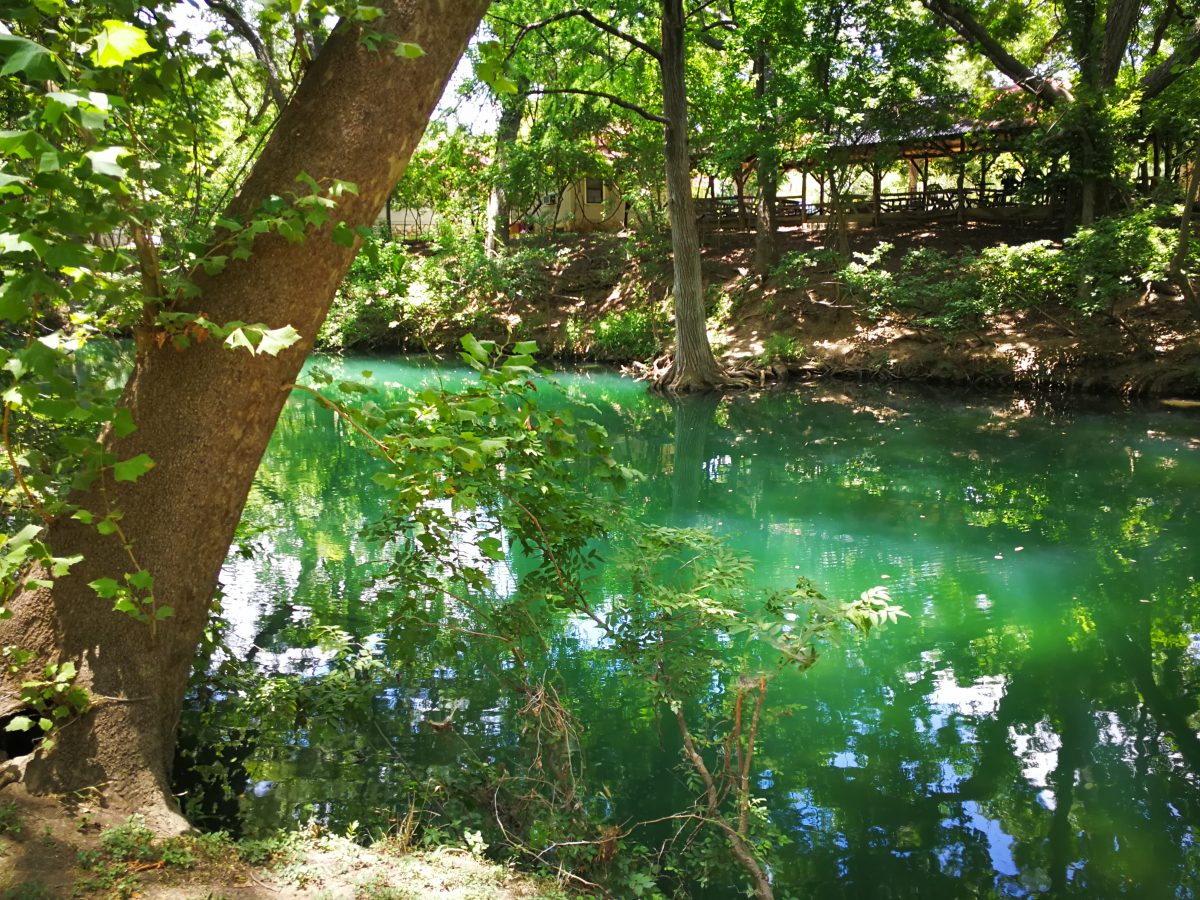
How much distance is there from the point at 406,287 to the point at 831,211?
1165 cm

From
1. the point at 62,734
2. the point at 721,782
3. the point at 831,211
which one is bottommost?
the point at 721,782

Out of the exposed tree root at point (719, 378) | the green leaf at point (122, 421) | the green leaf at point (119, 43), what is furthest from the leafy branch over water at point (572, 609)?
the exposed tree root at point (719, 378)

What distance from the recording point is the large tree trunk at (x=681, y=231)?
16.4 metres

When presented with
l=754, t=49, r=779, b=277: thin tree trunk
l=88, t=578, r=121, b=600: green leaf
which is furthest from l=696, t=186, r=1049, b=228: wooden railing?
l=88, t=578, r=121, b=600: green leaf

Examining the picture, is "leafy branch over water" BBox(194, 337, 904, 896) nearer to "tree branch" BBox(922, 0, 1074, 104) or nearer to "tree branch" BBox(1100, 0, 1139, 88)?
"tree branch" BBox(1100, 0, 1139, 88)

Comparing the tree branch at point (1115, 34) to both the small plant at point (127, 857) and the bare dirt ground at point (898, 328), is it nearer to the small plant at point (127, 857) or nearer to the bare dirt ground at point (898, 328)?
the bare dirt ground at point (898, 328)

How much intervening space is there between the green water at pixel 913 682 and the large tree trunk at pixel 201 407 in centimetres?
120

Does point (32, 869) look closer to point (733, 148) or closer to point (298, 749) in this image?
point (298, 749)

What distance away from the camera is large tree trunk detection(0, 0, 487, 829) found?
2930 mm

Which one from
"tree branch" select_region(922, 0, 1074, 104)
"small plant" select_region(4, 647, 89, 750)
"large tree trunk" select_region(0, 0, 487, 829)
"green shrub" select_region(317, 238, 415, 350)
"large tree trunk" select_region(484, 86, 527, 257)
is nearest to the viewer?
"small plant" select_region(4, 647, 89, 750)

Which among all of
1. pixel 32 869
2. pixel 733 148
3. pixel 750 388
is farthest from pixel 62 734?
pixel 733 148

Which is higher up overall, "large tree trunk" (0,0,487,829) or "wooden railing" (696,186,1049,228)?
"wooden railing" (696,186,1049,228)

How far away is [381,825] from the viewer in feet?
12.3

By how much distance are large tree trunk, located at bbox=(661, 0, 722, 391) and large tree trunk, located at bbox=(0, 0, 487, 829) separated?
1448 centimetres
